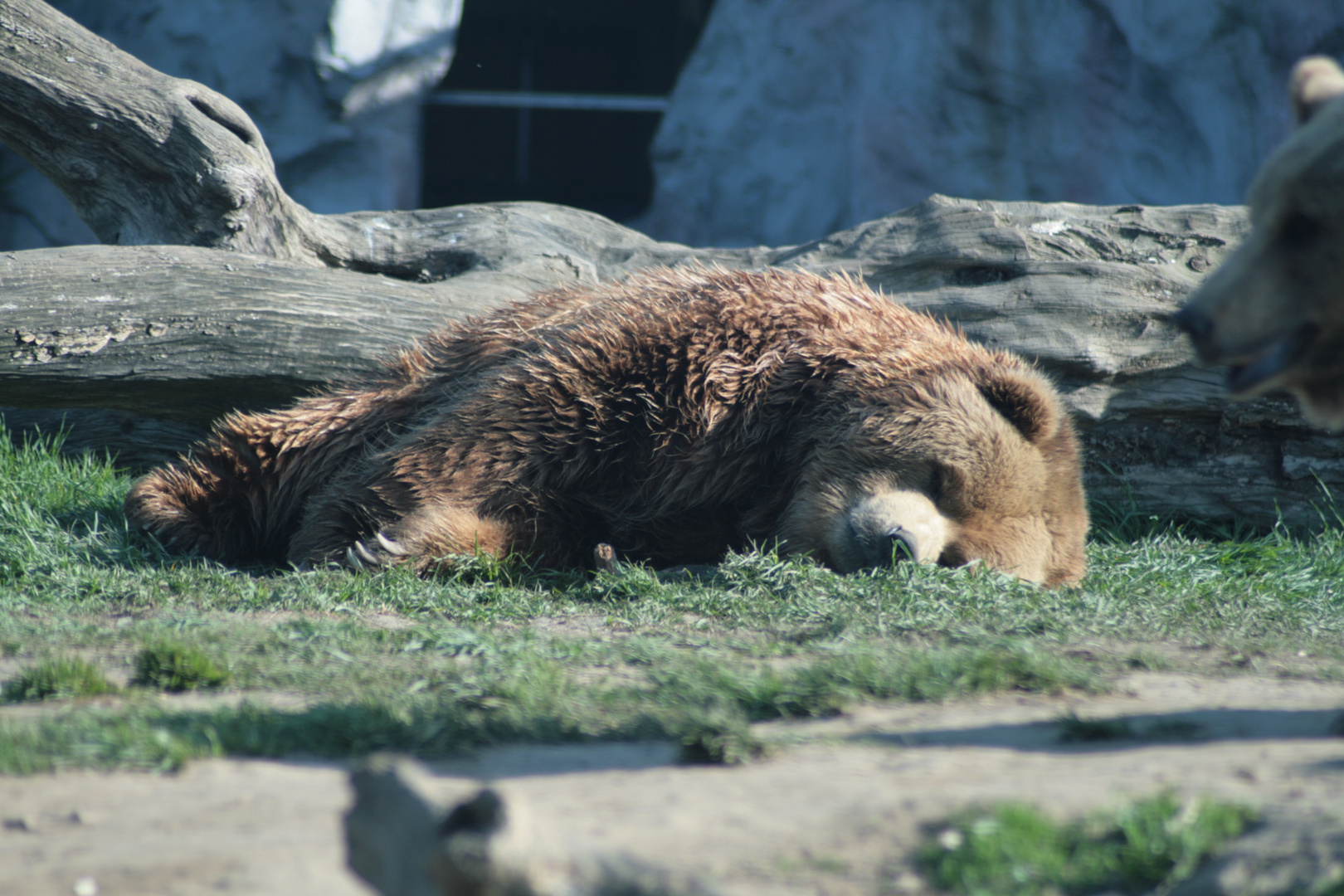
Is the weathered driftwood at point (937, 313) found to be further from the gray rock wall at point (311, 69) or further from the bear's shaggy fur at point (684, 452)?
the gray rock wall at point (311, 69)

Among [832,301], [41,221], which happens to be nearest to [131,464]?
[832,301]

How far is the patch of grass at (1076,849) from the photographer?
4.65 feet

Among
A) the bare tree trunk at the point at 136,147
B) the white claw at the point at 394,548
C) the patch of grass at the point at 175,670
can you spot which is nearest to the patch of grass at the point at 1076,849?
the patch of grass at the point at 175,670

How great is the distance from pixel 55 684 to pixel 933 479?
273 cm

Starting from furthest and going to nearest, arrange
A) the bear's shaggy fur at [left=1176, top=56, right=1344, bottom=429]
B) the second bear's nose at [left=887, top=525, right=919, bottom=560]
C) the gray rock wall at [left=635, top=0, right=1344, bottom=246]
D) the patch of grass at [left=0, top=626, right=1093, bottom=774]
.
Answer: the gray rock wall at [left=635, top=0, right=1344, bottom=246] < the second bear's nose at [left=887, top=525, right=919, bottom=560] < the bear's shaggy fur at [left=1176, top=56, right=1344, bottom=429] < the patch of grass at [left=0, top=626, right=1093, bottom=774]

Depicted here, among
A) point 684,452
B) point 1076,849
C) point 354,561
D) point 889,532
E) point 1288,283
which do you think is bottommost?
point 354,561

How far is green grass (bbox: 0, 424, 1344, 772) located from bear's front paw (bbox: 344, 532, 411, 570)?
9 cm

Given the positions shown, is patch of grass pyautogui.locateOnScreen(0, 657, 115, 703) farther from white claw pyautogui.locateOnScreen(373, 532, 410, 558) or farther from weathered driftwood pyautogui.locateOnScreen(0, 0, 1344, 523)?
weathered driftwood pyautogui.locateOnScreen(0, 0, 1344, 523)

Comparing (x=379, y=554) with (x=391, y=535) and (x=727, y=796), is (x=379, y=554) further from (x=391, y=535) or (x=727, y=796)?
(x=727, y=796)

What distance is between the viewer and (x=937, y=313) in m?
5.32

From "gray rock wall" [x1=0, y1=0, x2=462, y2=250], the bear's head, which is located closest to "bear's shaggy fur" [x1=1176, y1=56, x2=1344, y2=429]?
the bear's head

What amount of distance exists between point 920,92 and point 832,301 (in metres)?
5.95

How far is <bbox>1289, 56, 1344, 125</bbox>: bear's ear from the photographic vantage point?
2.62 m

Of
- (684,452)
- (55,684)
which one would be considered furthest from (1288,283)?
(55,684)
